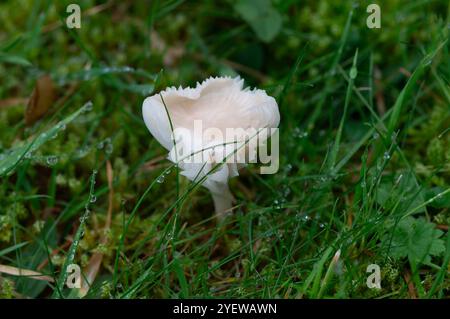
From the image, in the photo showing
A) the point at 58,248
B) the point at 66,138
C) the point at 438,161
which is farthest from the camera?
the point at 66,138

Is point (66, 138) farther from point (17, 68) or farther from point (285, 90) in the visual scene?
point (285, 90)

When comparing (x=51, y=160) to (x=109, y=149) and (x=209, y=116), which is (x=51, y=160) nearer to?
(x=109, y=149)

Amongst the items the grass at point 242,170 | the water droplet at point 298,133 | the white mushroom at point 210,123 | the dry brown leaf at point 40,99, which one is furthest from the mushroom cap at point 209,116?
the dry brown leaf at point 40,99

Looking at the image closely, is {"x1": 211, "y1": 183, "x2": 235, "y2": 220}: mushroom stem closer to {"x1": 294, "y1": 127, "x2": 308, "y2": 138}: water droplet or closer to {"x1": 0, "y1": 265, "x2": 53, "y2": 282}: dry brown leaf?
{"x1": 294, "y1": 127, "x2": 308, "y2": 138}: water droplet

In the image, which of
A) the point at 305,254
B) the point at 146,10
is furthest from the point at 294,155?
the point at 146,10

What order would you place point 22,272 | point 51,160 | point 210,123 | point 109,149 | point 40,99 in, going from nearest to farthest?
point 210,123
point 22,272
point 51,160
point 109,149
point 40,99

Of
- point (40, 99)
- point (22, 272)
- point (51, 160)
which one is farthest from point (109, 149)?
point (22, 272)
